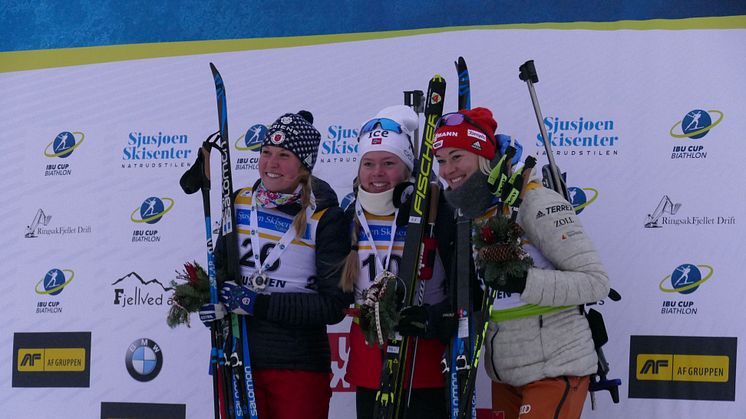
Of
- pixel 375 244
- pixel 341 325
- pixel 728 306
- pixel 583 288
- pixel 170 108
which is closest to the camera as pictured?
pixel 583 288

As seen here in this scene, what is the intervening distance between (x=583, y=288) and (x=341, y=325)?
185cm

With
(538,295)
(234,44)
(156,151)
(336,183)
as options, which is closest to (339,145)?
(336,183)

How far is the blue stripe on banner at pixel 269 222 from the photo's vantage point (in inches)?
129

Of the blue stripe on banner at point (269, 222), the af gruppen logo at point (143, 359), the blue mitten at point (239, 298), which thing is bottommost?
the af gruppen logo at point (143, 359)

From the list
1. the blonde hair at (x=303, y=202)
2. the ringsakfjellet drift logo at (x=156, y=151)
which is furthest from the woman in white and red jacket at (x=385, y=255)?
the ringsakfjellet drift logo at (x=156, y=151)

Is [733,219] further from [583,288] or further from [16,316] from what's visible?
[16,316]

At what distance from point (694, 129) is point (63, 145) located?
3.32m

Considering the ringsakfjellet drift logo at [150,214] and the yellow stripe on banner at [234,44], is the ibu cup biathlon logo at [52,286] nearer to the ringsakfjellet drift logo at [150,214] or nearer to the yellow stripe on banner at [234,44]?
the ringsakfjellet drift logo at [150,214]

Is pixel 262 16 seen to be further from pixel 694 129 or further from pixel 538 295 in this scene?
pixel 538 295

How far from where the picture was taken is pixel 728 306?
3.93 m

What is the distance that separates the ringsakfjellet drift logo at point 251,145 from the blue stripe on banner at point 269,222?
126 centimetres

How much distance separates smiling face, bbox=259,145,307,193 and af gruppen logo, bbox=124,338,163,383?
173 centimetres

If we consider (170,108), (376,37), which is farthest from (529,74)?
(170,108)

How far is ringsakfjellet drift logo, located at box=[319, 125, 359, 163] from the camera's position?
14.6ft
